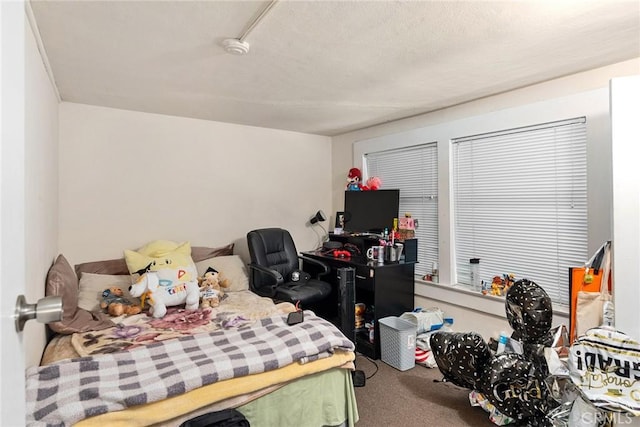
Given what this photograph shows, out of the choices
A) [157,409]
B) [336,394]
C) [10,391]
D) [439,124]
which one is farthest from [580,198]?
[10,391]

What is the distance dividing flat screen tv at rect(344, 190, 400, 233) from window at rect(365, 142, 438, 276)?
Result: 0.25m

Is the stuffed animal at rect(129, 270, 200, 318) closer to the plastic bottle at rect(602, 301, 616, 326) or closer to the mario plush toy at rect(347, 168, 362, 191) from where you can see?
the mario plush toy at rect(347, 168, 362, 191)

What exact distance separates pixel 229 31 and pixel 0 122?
1.46 metres

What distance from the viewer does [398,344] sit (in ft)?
9.11

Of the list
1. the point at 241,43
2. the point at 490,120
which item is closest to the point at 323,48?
the point at 241,43

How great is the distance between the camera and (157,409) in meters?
1.42

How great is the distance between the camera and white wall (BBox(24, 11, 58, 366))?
162cm

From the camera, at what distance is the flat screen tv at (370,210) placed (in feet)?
11.4

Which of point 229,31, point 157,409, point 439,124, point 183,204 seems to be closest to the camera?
point 157,409

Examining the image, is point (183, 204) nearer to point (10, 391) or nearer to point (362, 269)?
point (362, 269)

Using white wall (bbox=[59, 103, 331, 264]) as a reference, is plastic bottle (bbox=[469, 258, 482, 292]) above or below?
below

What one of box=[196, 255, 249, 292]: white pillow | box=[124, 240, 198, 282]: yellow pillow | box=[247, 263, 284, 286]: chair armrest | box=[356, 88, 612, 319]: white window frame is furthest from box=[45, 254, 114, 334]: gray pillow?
box=[356, 88, 612, 319]: white window frame

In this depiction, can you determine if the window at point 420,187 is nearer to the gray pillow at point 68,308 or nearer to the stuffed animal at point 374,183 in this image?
the stuffed animal at point 374,183

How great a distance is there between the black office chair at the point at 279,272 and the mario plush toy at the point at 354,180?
952 mm
